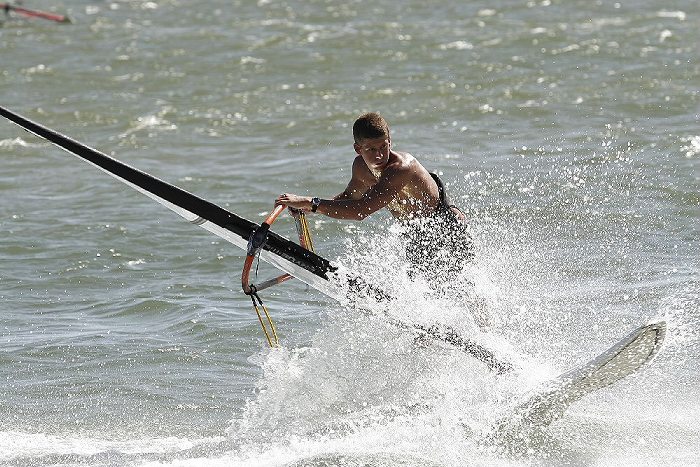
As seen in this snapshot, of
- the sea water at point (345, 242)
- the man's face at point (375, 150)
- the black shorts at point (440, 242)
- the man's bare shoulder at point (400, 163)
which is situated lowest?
the sea water at point (345, 242)

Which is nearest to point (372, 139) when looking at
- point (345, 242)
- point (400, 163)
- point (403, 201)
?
point (400, 163)

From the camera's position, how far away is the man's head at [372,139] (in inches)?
251

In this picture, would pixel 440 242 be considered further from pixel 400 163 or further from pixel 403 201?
pixel 400 163

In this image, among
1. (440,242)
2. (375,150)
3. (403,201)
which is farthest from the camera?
(440,242)

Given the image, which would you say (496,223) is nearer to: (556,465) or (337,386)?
(337,386)

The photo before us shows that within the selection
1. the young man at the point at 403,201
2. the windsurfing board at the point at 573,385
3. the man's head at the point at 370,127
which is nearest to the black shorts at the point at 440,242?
the young man at the point at 403,201

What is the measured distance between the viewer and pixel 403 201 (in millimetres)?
6750

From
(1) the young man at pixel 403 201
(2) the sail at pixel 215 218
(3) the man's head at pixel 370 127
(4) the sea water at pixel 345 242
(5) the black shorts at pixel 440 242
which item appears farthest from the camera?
(5) the black shorts at pixel 440 242

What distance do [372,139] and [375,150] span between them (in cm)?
9

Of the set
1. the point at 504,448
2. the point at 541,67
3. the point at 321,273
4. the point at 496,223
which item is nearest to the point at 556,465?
the point at 504,448

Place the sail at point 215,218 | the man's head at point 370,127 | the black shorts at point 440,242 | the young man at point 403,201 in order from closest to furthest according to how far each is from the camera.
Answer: the man's head at point 370,127 → the young man at point 403,201 → the sail at point 215,218 → the black shorts at point 440,242

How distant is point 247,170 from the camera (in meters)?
13.9

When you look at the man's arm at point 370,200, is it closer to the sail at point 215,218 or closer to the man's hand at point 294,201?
the man's hand at point 294,201

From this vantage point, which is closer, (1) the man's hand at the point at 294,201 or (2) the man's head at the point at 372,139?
(2) the man's head at the point at 372,139
